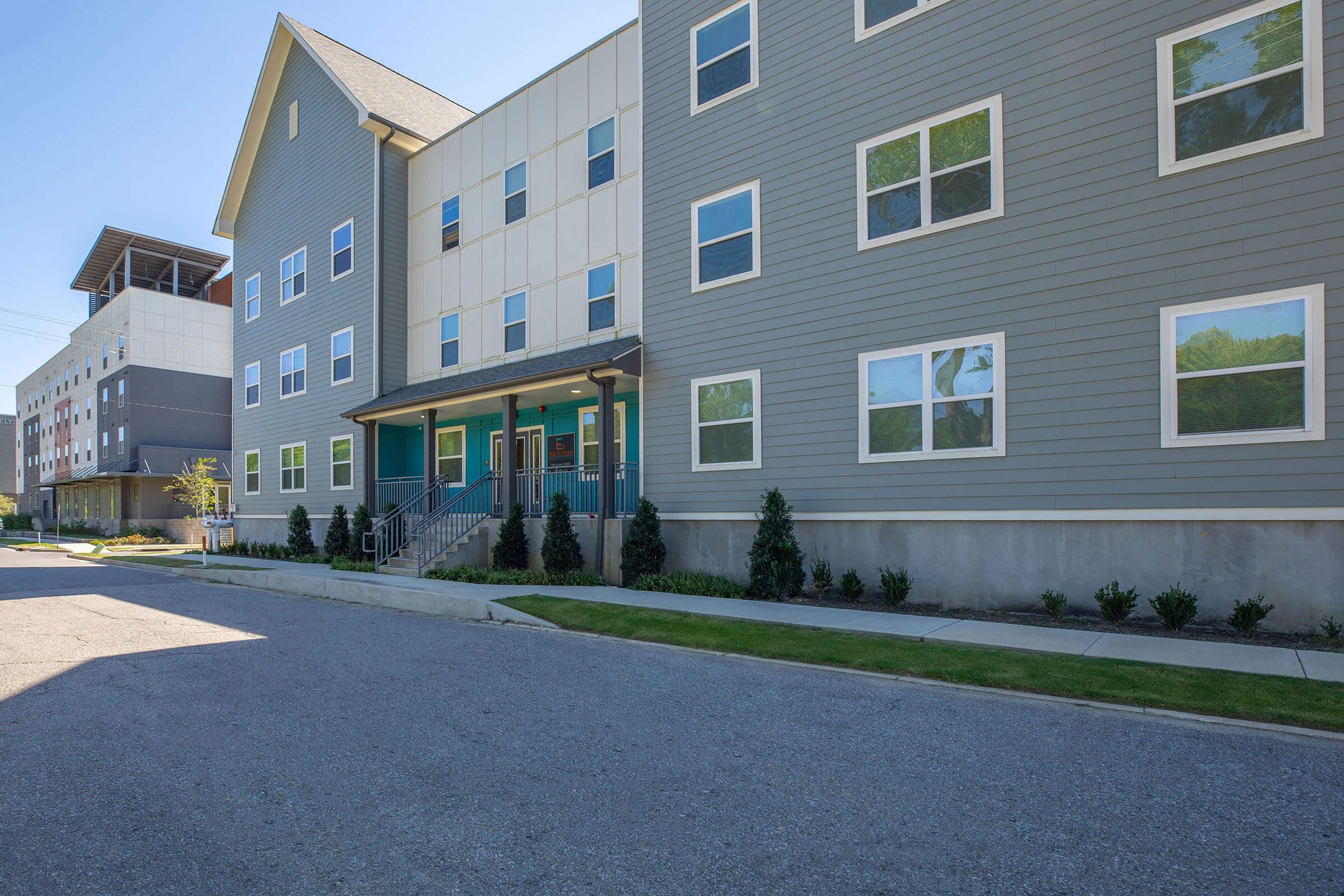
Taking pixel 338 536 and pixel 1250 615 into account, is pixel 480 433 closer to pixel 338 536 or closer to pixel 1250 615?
pixel 338 536

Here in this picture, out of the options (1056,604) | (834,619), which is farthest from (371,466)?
(1056,604)

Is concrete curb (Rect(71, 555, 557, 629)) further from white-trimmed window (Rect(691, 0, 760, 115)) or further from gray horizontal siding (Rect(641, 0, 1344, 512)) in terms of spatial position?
white-trimmed window (Rect(691, 0, 760, 115))

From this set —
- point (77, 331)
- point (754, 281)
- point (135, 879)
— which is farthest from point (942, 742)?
point (77, 331)

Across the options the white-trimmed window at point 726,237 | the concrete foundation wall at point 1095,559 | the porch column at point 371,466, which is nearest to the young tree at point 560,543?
the concrete foundation wall at point 1095,559

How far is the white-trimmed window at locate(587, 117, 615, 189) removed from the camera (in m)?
15.7

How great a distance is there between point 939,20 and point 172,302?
4959 centimetres

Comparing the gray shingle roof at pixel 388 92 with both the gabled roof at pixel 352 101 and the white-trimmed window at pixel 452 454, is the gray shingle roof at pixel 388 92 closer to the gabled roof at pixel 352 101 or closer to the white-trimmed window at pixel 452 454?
the gabled roof at pixel 352 101

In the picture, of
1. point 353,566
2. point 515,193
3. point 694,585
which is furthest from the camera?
point 515,193

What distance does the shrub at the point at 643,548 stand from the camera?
13234 mm

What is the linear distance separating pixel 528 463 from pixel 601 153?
7264 millimetres

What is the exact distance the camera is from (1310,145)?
8.19 metres

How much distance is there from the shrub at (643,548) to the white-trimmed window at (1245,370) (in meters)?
7.73

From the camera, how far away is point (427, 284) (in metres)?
20.3

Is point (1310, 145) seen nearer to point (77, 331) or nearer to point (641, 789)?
point (641, 789)
